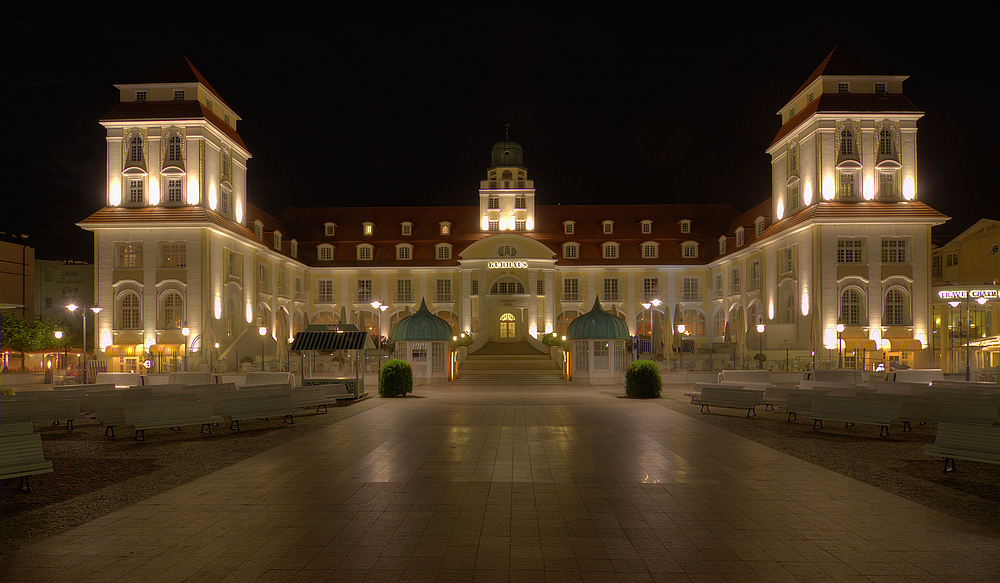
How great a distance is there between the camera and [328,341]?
23.8 metres

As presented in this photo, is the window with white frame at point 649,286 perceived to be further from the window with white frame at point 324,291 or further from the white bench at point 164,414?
the white bench at point 164,414

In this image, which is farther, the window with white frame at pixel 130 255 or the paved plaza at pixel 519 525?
the window with white frame at pixel 130 255

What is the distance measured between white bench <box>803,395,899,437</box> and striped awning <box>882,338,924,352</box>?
28.5m

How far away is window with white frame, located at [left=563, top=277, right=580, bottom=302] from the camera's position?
60.0 metres

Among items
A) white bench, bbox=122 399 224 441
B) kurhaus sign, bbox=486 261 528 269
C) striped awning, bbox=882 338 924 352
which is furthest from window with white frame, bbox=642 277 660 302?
white bench, bbox=122 399 224 441

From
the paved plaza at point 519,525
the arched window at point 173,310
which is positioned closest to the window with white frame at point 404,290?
the arched window at point 173,310

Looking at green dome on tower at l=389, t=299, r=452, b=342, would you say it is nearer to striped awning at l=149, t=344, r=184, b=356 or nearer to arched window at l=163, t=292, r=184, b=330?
striped awning at l=149, t=344, r=184, b=356

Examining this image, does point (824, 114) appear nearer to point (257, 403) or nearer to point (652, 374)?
point (652, 374)

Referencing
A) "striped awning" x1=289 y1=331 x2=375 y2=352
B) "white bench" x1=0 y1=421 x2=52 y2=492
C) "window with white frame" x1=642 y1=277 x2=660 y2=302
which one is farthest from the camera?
"window with white frame" x1=642 y1=277 x2=660 y2=302

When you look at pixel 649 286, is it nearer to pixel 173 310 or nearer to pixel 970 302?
pixel 970 302

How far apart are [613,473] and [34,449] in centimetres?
900

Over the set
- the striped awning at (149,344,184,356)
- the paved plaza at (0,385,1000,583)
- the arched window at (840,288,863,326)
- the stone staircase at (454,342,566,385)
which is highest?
the arched window at (840,288,863,326)

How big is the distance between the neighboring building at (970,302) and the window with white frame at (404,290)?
41245 millimetres

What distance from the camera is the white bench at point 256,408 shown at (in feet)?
51.4
